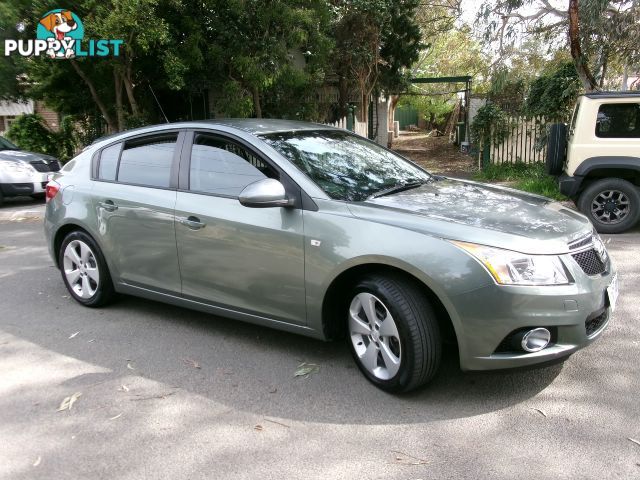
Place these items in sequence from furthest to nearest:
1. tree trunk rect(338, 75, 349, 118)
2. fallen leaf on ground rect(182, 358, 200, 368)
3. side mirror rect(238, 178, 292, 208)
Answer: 1. tree trunk rect(338, 75, 349, 118)
2. fallen leaf on ground rect(182, 358, 200, 368)
3. side mirror rect(238, 178, 292, 208)

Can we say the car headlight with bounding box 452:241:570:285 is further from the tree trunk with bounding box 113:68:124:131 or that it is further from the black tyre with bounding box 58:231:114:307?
the tree trunk with bounding box 113:68:124:131

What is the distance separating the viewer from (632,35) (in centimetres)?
1178

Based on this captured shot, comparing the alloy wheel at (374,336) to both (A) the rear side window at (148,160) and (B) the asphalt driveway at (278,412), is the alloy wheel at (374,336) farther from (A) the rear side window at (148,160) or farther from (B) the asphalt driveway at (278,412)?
(A) the rear side window at (148,160)

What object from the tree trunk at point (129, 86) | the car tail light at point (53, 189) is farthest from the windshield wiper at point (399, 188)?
the tree trunk at point (129, 86)

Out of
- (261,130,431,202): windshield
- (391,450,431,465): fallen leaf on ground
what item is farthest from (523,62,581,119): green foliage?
(391,450,431,465): fallen leaf on ground

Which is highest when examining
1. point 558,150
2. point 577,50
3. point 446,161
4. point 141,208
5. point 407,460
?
point 577,50

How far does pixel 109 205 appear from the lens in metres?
4.83

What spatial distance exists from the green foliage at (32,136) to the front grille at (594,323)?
48.3 ft

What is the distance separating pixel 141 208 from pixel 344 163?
1.62 meters

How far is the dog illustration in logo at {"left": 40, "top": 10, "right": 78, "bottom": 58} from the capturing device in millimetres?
10289

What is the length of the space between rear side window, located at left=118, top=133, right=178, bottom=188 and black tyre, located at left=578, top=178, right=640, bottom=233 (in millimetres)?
5653

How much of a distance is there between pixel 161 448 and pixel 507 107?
41.9 ft

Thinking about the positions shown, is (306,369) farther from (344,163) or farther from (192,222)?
(344,163)

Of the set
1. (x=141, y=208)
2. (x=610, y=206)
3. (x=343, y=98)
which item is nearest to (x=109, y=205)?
(x=141, y=208)
